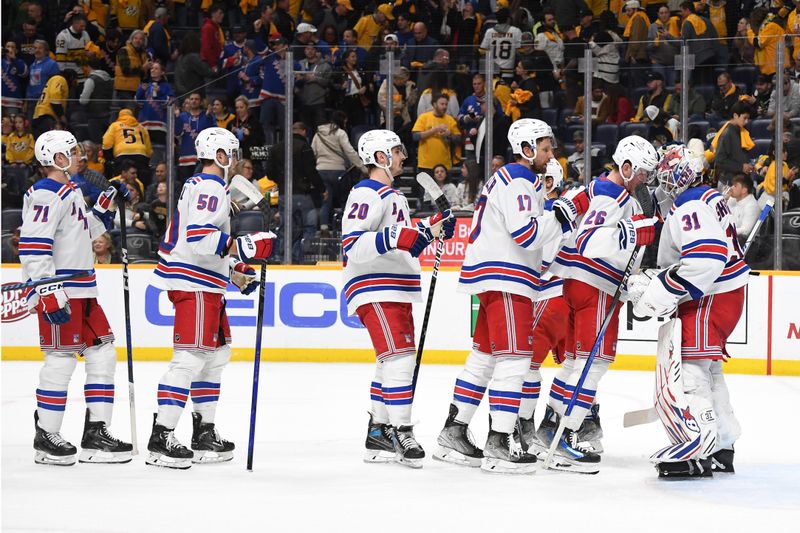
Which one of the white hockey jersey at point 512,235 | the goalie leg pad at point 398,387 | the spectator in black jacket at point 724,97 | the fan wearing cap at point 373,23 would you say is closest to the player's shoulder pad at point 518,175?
the white hockey jersey at point 512,235

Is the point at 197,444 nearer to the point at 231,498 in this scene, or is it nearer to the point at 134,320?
the point at 231,498

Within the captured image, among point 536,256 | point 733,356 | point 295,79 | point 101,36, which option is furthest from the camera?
point 101,36

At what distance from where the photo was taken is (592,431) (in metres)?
6.32

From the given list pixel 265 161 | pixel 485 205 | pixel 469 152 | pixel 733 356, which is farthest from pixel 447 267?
pixel 485 205

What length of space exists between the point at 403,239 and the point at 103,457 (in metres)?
1.87

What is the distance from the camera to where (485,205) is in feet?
19.5

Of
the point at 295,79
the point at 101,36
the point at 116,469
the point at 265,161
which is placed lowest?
the point at 116,469

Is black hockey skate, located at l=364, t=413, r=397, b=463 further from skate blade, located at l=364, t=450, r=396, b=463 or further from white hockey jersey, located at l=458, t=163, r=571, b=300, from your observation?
white hockey jersey, located at l=458, t=163, r=571, b=300

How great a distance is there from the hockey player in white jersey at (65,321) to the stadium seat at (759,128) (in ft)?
20.1

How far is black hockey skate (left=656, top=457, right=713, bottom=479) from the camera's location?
18.5 feet

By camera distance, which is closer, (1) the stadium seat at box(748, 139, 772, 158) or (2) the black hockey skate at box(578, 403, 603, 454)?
(2) the black hockey skate at box(578, 403, 603, 454)

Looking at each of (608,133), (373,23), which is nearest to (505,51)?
(608,133)

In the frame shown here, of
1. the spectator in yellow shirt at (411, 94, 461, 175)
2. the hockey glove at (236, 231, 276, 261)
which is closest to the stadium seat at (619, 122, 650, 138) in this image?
the spectator in yellow shirt at (411, 94, 461, 175)

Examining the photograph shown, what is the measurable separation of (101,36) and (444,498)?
1057 cm
